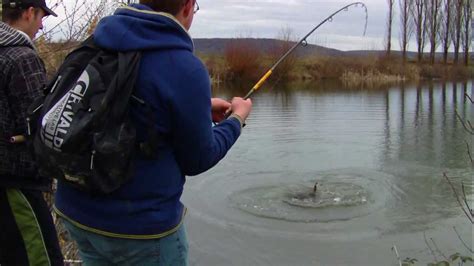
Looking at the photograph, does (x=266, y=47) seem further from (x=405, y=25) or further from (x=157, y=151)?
(x=405, y=25)

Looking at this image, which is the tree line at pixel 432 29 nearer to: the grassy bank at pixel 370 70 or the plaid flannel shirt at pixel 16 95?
the grassy bank at pixel 370 70

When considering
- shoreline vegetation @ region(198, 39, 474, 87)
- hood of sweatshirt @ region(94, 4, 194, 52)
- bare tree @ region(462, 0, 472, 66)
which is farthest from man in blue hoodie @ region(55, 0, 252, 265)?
shoreline vegetation @ region(198, 39, 474, 87)

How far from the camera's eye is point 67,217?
1711 mm

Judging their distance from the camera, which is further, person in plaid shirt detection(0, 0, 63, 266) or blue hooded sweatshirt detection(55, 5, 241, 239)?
person in plaid shirt detection(0, 0, 63, 266)

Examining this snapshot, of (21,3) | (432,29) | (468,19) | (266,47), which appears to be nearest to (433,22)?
(432,29)

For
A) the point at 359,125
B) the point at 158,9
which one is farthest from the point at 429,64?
the point at 158,9

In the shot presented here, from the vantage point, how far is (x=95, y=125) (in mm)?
1553

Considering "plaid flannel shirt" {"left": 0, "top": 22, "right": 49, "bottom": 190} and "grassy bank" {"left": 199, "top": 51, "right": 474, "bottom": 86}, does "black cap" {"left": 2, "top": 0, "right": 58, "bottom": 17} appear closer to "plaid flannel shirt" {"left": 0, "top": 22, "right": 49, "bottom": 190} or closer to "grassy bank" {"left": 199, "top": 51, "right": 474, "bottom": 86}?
"plaid flannel shirt" {"left": 0, "top": 22, "right": 49, "bottom": 190}

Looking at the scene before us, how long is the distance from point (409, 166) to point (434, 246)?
148 inches

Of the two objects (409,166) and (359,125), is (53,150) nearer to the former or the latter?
(409,166)

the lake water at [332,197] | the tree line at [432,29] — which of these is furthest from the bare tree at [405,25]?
the lake water at [332,197]

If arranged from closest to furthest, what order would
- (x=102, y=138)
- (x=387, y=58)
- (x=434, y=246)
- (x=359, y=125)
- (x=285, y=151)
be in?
(x=102, y=138), (x=434, y=246), (x=285, y=151), (x=359, y=125), (x=387, y=58)

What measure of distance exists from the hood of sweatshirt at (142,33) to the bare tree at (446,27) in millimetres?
42421

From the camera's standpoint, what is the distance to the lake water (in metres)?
5.59
